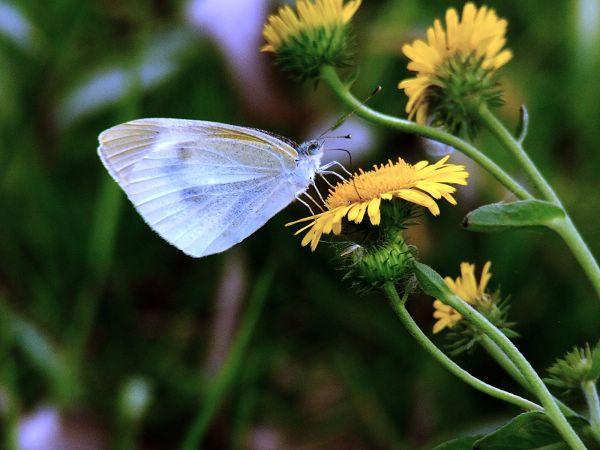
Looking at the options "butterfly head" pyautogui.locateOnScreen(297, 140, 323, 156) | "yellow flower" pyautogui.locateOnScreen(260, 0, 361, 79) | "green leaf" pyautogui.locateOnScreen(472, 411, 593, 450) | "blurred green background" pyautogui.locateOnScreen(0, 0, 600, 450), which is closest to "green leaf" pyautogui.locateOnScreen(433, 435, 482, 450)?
"green leaf" pyautogui.locateOnScreen(472, 411, 593, 450)

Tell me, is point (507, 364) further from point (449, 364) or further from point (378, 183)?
point (378, 183)

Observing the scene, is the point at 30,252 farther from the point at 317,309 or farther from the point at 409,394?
the point at 409,394

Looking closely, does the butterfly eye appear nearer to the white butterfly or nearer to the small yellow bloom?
the white butterfly

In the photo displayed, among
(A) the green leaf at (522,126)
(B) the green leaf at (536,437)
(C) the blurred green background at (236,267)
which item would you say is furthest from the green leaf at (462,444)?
(C) the blurred green background at (236,267)

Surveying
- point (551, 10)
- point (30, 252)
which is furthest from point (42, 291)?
point (551, 10)

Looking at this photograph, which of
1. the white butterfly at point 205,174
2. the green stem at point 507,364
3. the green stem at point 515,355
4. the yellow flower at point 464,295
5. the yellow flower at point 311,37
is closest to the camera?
the green stem at point 515,355

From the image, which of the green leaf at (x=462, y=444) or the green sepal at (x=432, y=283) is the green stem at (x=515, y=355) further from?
the green leaf at (x=462, y=444)
